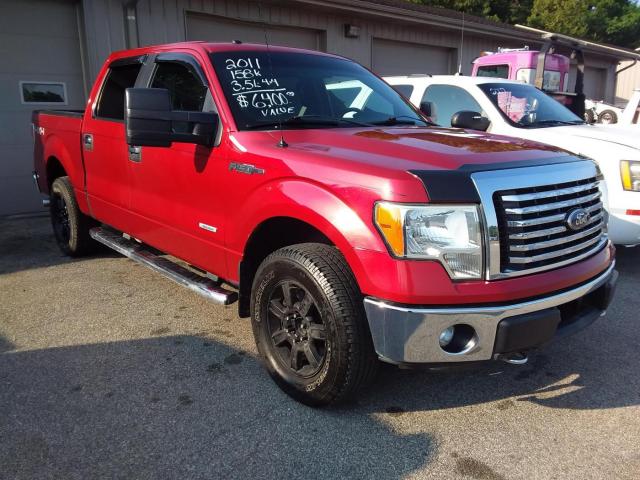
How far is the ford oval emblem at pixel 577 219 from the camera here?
8.89ft

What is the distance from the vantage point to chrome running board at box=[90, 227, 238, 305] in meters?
3.43

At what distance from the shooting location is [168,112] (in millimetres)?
3076

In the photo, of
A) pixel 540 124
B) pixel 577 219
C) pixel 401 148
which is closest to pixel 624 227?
pixel 540 124

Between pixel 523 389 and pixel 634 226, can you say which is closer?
pixel 523 389

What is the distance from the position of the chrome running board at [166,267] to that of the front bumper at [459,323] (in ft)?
4.06

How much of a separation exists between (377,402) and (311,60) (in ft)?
7.90

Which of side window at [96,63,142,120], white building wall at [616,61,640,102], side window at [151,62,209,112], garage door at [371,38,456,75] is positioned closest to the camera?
side window at [151,62,209,112]

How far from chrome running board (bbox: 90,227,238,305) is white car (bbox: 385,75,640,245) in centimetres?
251

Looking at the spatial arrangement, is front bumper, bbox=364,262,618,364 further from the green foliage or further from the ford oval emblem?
the green foliage

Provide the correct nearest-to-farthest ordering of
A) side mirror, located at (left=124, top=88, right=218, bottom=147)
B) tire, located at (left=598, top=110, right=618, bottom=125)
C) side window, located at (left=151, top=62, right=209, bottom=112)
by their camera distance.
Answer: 1. side mirror, located at (left=124, top=88, right=218, bottom=147)
2. side window, located at (left=151, top=62, right=209, bottom=112)
3. tire, located at (left=598, top=110, right=618, bottom=125)

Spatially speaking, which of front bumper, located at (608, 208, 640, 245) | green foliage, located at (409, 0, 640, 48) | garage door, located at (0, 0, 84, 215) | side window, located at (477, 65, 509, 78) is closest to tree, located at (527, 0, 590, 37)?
green foliage, located at (409, 0, 640, 48)

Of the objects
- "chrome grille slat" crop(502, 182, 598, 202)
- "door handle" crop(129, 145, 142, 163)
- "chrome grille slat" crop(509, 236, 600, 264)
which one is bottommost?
"chrome grille slat" crop(509, 236, 600, 264)

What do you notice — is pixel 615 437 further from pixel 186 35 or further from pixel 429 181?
pixel 186 35

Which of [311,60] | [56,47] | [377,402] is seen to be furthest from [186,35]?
[377,402]
